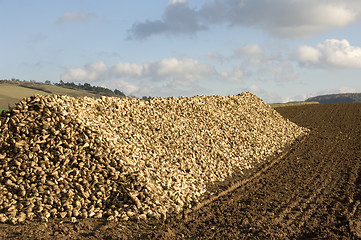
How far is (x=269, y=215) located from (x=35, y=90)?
192 feet

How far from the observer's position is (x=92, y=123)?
995 centimetres

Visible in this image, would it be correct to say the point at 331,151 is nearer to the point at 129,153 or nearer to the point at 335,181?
the point at 335,181

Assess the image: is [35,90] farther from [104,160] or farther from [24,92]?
[104,160]

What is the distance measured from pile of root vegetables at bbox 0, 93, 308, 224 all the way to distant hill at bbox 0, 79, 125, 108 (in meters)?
25.9

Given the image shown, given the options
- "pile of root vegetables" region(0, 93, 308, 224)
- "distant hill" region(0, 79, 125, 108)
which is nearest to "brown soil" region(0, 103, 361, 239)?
"pile of root vegetables" region(0, 93, 308, 224)

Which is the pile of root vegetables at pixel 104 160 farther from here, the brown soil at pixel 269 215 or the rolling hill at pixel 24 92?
the rolling hill at pixel 24 92

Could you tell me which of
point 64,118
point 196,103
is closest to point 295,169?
point 196,103

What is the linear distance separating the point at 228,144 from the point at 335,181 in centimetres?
464

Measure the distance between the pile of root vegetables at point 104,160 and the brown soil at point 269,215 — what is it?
488 mm

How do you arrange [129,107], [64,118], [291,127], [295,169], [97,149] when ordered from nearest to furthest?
[97,149] < [64,118] < [295,169] < [129,107] < [291,127]

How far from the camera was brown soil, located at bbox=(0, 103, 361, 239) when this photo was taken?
21.7 ft

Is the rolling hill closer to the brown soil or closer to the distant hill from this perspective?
the distant hill

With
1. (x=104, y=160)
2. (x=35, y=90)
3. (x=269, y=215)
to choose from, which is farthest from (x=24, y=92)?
(x=269, y=215)

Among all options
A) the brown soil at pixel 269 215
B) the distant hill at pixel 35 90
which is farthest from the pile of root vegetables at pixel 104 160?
the distant hill at pixel 35 90
